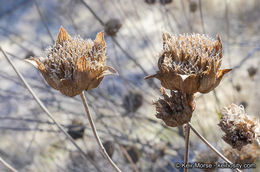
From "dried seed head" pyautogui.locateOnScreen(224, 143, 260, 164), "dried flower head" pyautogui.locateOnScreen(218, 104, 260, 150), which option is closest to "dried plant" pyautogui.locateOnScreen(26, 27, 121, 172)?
"dried flower head" pyautogui.locateOnScreen(218, 104, 260, 150)

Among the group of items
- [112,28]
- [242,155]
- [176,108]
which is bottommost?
[176,108]

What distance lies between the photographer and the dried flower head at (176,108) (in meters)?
0.93

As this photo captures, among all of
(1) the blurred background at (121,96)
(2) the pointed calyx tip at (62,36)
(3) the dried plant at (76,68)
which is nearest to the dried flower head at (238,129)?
(1) the blurred background at (121,96)

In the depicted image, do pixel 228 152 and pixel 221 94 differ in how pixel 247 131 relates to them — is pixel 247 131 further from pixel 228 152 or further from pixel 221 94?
pixel 221 94

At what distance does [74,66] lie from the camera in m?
0.94

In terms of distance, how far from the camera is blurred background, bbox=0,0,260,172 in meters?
2.12

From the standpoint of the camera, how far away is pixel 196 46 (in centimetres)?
95

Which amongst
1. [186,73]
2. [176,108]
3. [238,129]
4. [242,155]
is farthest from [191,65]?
[242,155]

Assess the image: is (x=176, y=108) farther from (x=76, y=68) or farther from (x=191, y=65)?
(x=76, y=68)

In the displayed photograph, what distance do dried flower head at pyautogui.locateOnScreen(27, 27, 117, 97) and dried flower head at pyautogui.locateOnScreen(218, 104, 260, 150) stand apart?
42cm

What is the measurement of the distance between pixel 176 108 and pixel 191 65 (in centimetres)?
14

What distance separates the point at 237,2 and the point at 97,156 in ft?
11.3

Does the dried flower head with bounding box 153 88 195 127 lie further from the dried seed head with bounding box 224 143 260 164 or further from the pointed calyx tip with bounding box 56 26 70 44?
the dried seed head with bounding box 224 143 260 164

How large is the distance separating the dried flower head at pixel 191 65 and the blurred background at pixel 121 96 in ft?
0.28
